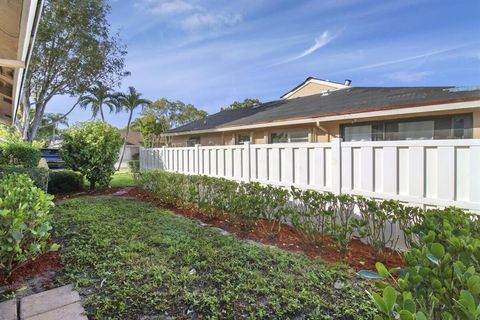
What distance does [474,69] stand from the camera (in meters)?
6.85

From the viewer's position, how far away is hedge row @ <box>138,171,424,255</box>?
356 centimetres

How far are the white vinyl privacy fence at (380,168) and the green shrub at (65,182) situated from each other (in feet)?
23.3

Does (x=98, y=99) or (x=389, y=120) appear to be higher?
(x=98, y=99)

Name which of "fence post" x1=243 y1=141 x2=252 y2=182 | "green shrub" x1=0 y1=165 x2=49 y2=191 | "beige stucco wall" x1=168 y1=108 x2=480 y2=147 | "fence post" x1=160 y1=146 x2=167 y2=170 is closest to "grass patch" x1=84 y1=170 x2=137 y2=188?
"fence post" x1=160 y1=146 x2=167 y2=170

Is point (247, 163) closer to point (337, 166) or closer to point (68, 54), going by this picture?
point (337, 166)

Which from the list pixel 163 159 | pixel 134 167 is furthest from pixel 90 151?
pixel 134 167

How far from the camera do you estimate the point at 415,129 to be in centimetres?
775

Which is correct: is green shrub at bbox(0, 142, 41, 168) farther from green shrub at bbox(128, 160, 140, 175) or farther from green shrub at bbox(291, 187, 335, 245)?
green shrub at bbox(291, 187, 335, 245)

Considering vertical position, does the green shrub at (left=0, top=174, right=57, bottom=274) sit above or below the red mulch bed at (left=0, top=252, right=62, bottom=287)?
above

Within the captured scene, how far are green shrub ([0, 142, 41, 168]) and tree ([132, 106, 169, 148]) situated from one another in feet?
77.3

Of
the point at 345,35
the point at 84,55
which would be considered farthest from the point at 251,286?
the point at 84,55

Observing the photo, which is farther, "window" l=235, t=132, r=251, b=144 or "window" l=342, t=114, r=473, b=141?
"window" l=235, t=132, r=251, b=144

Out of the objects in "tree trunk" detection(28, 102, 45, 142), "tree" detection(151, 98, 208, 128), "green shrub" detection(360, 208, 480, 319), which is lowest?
"green shrub" detection(360, 208, 480, 319)

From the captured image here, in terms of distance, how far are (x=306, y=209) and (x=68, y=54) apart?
18379mm
